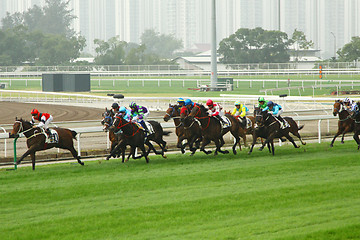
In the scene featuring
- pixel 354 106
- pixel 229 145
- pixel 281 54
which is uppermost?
pixel 281 54

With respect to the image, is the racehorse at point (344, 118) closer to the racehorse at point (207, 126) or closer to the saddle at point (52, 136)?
the racehorse at point (207, 126)

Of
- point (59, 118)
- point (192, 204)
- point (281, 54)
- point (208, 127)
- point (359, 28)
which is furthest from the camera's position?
point (359, 28)

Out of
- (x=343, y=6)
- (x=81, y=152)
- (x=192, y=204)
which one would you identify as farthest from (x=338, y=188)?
(x=343, y=6)

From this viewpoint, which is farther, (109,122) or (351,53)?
(351,53)

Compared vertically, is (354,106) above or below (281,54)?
below

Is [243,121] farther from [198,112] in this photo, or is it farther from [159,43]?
[159,43]

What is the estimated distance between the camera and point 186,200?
7914 millimetres

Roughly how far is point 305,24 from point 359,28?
34.3 ft

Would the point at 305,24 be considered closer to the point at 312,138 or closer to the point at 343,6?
the point at 343,6

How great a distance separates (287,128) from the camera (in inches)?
529

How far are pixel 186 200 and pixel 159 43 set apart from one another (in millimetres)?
124578

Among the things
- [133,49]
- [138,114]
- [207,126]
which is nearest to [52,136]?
[138,114]

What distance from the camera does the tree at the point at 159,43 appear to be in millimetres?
129750

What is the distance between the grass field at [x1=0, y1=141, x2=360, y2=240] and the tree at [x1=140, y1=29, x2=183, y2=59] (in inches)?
4671
